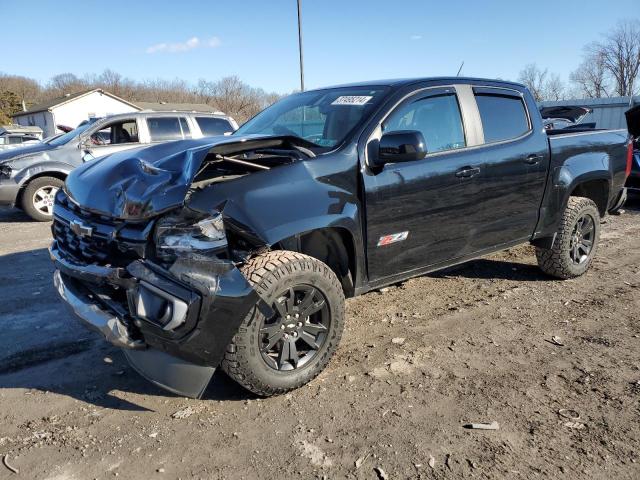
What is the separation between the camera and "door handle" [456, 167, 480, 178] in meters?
3.78

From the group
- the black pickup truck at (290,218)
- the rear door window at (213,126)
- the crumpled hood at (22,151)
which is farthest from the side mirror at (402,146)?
the crumpled hood at (22,151)

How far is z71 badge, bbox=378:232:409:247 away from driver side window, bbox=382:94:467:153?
686mm

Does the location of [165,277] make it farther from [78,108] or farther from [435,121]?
[78,108]

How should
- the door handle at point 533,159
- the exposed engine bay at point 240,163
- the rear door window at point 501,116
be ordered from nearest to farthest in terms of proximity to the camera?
the exposed engine bay at point 240,163
the rear door window at point 501,116
the door handle at point 533,159

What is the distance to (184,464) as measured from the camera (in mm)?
2414

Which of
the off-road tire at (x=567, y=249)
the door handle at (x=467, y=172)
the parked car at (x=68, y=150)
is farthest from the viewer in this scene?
the parked car at (x=68, y=150)

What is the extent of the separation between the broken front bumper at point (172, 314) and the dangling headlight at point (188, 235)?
0.29 ft

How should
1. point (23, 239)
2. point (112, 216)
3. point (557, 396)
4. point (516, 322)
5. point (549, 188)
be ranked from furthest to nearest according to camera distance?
point (23, 239) < point (549, 188) < point (516, 322) < point (557, 396) < point (112, 216)

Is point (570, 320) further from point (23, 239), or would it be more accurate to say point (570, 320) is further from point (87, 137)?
point (87, 137)

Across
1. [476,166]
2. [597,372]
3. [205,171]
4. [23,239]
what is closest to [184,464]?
[205,171]

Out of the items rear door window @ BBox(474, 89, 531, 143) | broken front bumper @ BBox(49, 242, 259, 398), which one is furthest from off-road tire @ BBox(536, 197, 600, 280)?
broken front bumper @ BBox(49, 242, 259, 398)

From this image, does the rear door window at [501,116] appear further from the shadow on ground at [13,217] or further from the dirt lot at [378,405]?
the shadow on ground at [13,217]

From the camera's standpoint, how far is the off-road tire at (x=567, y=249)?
483cm

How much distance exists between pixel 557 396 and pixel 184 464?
2148 mm
